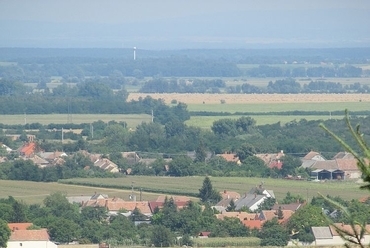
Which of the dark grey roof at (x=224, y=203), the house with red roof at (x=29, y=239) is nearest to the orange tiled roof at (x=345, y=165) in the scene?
the dark grey roof at (x=224, y=203)

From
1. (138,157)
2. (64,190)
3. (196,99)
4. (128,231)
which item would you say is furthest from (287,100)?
(128,231)

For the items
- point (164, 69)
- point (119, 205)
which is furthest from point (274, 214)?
point (164, 69)

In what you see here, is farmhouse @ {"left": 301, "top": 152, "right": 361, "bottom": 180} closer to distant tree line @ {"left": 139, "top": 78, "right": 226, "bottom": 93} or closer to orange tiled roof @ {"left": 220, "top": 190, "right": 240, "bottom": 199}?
orange tiled roof @ {"left": 220, "top": 190, "right": 240, "bottom": 199}

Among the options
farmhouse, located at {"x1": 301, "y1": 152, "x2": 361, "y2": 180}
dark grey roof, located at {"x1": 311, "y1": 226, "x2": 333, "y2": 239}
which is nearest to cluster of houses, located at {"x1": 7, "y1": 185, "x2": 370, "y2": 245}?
dark grey roof, located at {"x1": 311, "y1": 226, "x2": 333, "y2": 239}

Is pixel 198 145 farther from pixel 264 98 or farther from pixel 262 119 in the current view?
pixel 264 98

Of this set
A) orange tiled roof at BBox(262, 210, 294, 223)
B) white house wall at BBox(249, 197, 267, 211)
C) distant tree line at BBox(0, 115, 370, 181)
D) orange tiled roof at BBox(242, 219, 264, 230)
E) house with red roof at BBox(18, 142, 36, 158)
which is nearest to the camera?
orange tiled roof at BBox(242, 219, 264, 230)

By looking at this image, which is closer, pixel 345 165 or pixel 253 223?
pixel 253 223
